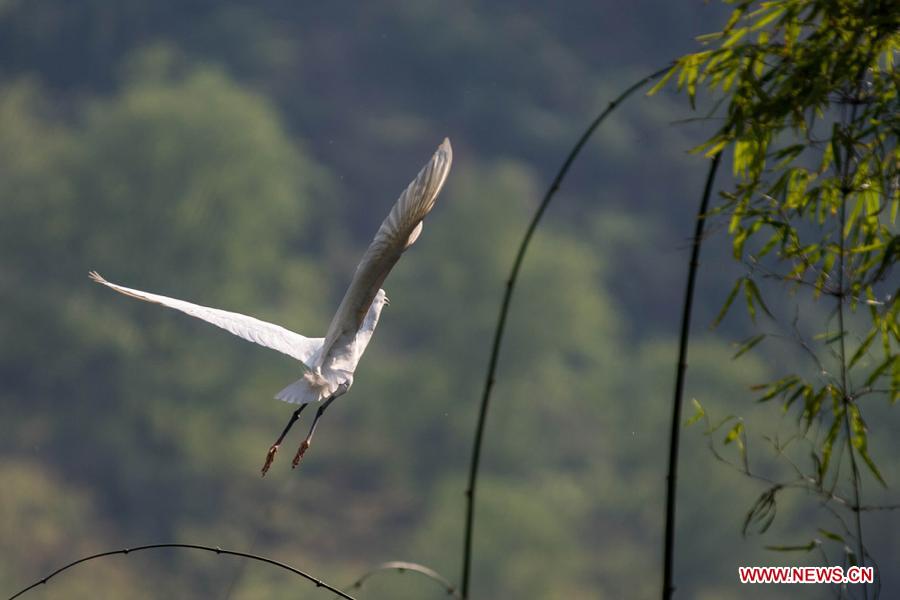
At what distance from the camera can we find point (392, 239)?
6.54ft

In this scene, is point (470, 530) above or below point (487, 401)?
below

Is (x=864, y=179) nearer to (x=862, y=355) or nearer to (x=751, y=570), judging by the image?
(x=862, y=355)

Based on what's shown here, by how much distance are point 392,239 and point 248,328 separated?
431mm

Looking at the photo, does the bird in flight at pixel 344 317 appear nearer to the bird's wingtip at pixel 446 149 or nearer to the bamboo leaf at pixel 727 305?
the bird's wingtip at pixel 446 149

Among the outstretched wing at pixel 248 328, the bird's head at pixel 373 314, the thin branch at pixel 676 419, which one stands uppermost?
the bird's head at pixel 373 314

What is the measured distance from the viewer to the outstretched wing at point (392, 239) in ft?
6.09

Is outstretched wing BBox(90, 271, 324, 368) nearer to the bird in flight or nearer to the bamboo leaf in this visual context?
the bird in flight

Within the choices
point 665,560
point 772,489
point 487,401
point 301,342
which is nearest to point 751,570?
point 772,489

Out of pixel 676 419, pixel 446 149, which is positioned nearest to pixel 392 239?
pixel 446 149

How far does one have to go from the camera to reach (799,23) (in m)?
1.85

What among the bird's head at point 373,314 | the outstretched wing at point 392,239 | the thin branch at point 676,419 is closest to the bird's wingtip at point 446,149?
the outstretched wing at point 392,239

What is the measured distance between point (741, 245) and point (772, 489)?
534 mm

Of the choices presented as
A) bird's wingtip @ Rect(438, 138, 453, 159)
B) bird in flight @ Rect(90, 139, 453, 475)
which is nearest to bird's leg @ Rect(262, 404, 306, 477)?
bird in flight @ Rect(90, 139, 453, 475)

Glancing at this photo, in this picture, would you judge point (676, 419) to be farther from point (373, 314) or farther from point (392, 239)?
point (373, 314)
